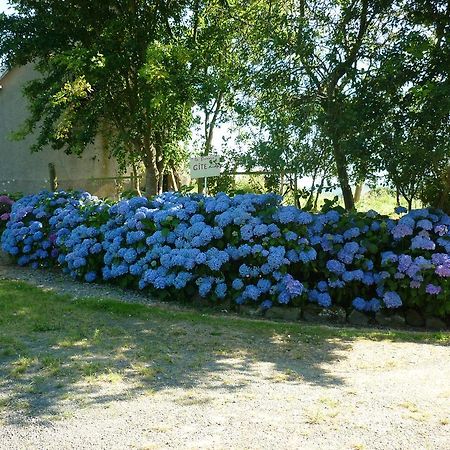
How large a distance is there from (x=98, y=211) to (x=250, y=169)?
2505 millimetres

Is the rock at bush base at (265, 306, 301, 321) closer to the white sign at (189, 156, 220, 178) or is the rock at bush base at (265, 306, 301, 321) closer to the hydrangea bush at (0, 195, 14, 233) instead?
the white sign at (189, 156, 220, 178)

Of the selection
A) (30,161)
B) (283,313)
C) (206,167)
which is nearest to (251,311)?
(283,313)

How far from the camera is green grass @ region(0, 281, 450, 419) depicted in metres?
4.32

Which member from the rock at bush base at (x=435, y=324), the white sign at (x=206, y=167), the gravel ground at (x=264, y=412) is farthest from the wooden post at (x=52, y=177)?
the gravel ground at (x=264, y=412)

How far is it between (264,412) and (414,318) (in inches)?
143

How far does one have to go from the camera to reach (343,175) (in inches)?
303

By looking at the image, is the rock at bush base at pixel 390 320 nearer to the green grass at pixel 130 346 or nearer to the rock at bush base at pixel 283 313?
the green grass at pixel 130 346

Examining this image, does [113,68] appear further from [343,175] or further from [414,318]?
[414,318]

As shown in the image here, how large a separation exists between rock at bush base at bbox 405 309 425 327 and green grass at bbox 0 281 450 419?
0.51m

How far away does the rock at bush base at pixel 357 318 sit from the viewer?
6.95 metres

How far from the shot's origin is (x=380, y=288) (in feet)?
22.8

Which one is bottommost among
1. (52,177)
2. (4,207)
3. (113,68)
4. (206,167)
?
(4,207)

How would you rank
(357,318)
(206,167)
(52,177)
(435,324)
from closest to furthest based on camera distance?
(435,324)
(357,318)
(206,167)
(52,177)

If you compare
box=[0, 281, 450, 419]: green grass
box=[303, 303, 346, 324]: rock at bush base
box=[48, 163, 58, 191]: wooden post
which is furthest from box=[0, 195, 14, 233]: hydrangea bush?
box=[303, 303, 346, 324]: rock at bush base
